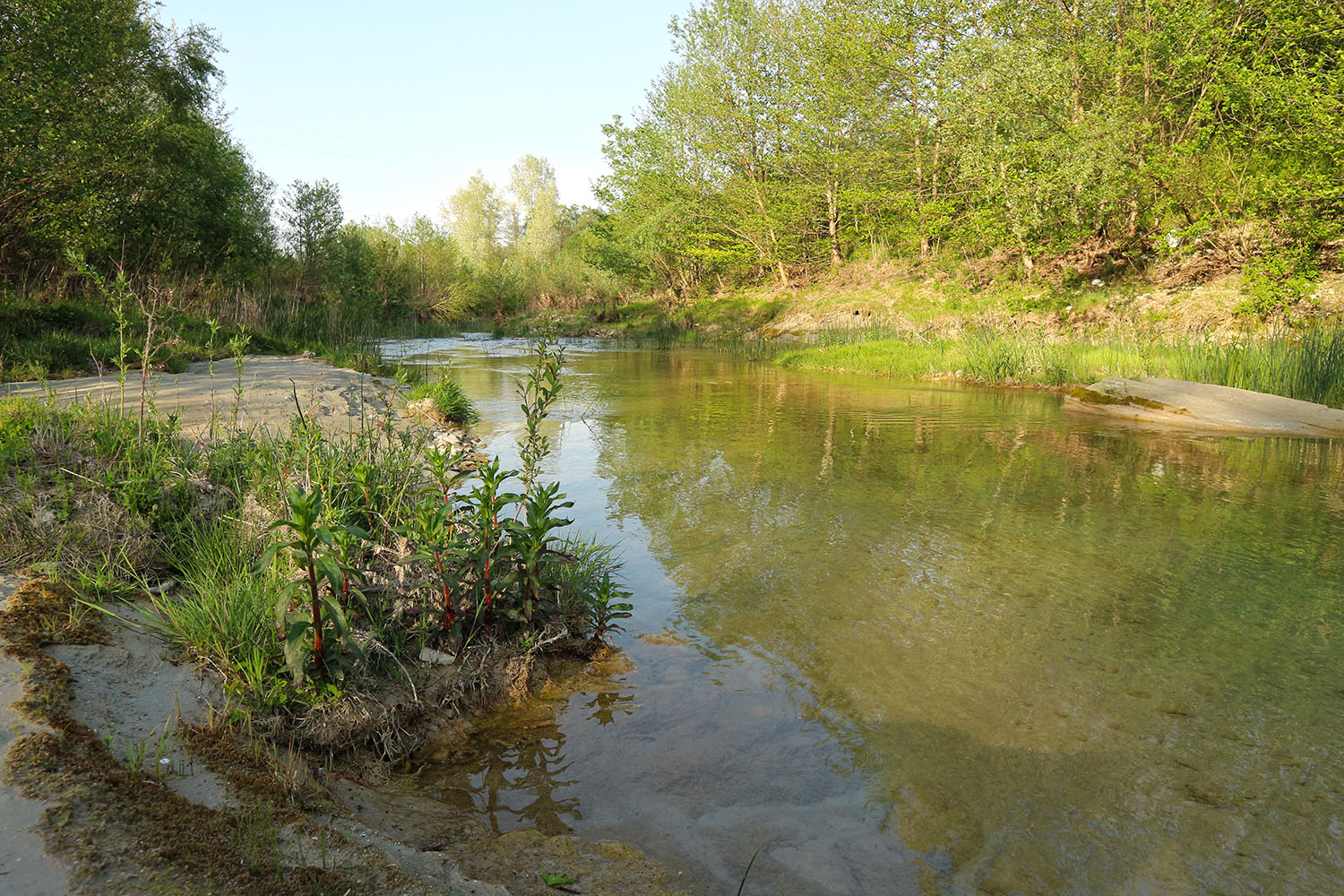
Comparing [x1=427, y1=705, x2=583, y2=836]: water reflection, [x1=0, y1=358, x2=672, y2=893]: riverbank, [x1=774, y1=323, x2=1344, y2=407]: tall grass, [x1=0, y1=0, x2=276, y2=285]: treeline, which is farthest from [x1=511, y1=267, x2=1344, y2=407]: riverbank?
[x1=0, y1=0, x2=276, y2=285]: treeline

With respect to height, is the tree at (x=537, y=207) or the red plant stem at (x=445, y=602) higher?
the tree at (x=537, y=207)

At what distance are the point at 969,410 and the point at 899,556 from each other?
733 cm

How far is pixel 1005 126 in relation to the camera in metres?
18.4

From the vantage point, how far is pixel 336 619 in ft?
8.51

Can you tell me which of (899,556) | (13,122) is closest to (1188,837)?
(899,556)

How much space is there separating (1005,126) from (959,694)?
62.6ft

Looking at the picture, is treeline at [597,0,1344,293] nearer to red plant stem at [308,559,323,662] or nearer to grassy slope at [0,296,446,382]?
grassy slope at [0,296,446,382]

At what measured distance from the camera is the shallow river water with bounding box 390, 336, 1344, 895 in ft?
7.51

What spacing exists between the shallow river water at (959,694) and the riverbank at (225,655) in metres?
0.41

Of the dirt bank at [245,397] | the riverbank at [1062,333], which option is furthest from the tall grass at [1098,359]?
the dirt bank at [245,397]

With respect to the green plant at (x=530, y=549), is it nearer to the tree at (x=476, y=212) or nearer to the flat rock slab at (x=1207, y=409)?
the flat rock slab at (x=1207, y=409)

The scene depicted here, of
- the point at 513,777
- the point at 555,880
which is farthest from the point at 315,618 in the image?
the point at 555,880

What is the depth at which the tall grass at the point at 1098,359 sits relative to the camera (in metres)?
10.6

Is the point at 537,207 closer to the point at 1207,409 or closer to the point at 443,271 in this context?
the point at 443,271
